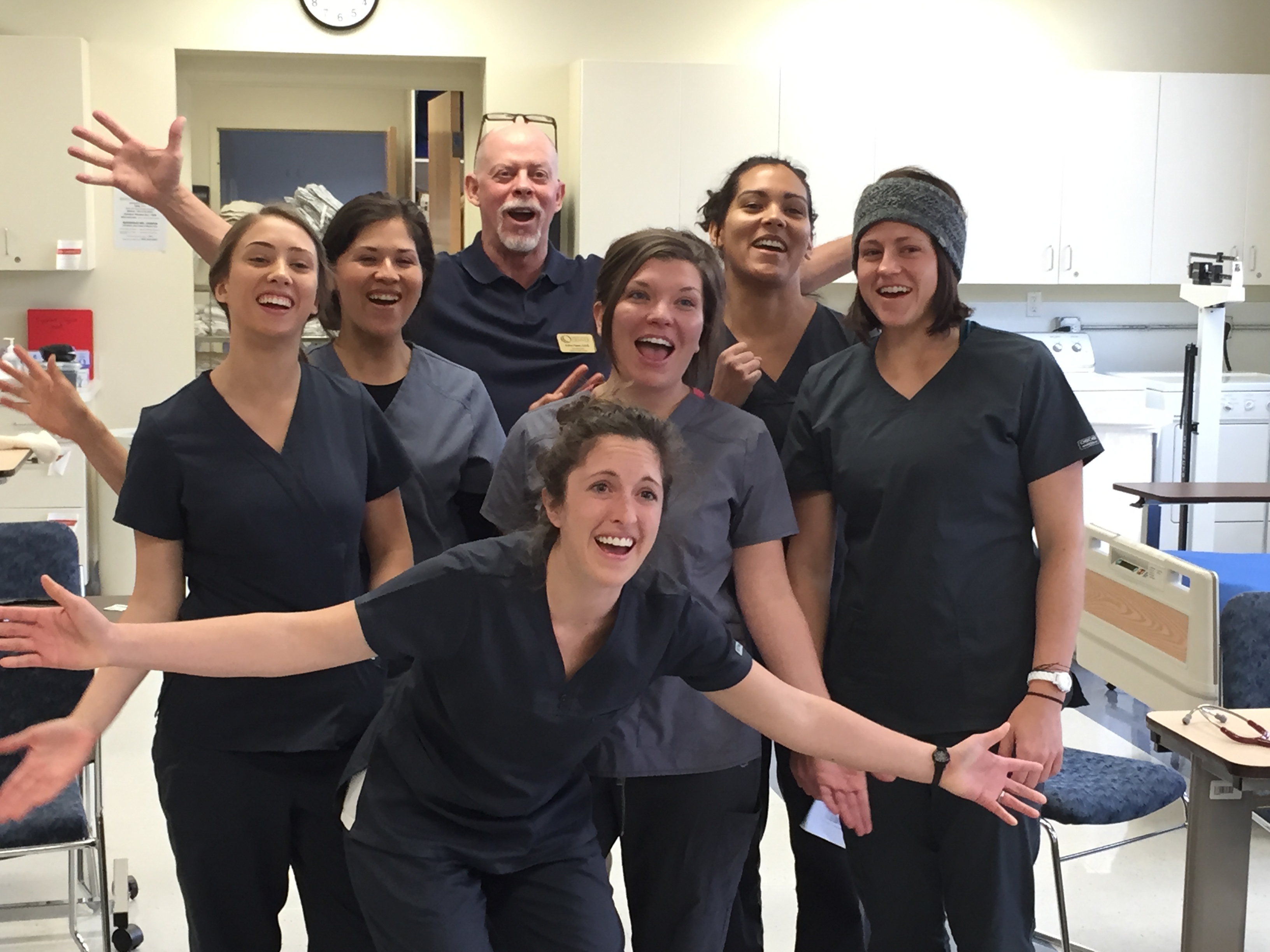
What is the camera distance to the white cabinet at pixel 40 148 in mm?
4949

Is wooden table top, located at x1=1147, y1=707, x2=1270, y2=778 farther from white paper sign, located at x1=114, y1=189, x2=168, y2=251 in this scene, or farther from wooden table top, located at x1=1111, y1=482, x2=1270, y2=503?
white paper sign, located at x1=114, y1=189, x2=168, y2=251

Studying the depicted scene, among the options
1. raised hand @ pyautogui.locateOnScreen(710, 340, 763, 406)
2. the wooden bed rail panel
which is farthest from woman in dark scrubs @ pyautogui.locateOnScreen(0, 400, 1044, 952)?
the wooden bed rail panel

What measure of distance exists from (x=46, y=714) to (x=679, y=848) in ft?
4.16

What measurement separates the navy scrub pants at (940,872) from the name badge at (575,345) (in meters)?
0.99

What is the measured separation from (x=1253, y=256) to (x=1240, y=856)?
4.59 m

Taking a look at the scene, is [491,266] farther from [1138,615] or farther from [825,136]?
[825,136]

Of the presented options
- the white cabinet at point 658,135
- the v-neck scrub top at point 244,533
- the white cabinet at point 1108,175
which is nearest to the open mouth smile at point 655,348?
the v-neck scrub top at point 244,533

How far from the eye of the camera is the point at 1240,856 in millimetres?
1960

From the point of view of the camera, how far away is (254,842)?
1.72 m

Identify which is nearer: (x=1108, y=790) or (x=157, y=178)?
(x=157, y=178)

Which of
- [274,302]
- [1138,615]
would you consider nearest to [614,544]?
[274,302]

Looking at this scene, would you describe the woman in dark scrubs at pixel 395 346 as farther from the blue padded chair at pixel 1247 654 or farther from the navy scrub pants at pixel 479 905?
the blue padded chair at pixel 1247 654

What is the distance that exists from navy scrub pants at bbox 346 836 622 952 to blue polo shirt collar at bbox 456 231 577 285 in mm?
1170

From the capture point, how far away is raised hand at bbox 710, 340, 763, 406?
6.56ft
